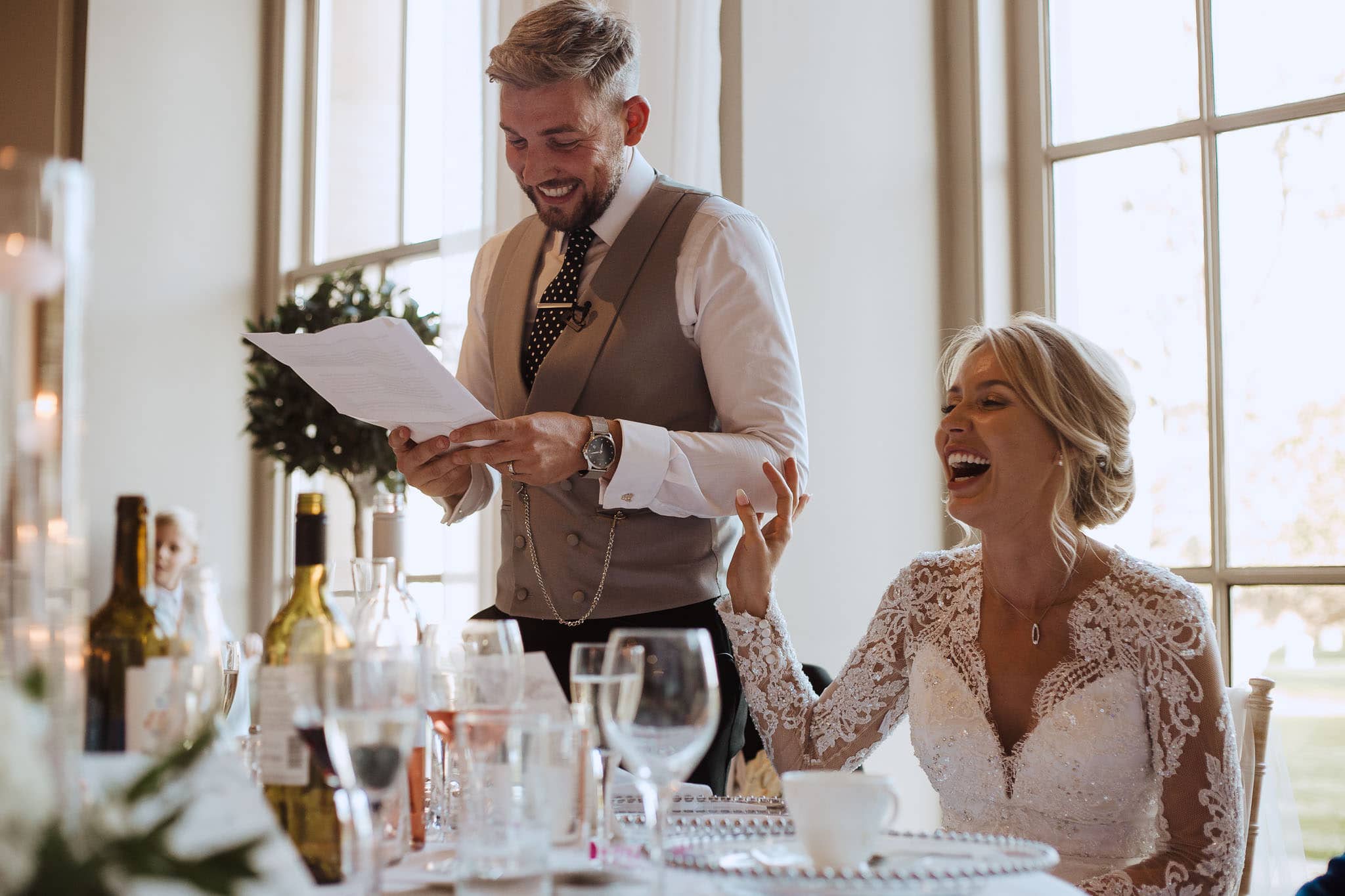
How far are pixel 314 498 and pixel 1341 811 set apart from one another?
2391 mm

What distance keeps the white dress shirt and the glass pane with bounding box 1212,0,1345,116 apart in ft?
4.78

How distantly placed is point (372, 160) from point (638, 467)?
3.45m

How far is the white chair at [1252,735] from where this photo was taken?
179 cm

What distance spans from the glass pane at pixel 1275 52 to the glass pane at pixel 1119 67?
71 millimetres

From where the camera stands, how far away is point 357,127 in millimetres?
4855

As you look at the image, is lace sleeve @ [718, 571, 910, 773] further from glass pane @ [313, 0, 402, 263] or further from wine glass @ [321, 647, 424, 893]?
glass pane @ [313, 0, 402, 263]

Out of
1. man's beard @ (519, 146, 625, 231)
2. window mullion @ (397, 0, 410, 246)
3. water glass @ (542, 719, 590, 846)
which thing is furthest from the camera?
window mullion @ (397, 0, 410, 246)

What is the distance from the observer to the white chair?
1794mm

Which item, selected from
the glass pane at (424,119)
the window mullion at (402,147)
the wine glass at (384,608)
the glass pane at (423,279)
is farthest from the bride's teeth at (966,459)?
the window mullion at (402,147)

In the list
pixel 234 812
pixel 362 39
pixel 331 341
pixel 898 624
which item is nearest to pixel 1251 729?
pixel 898 624

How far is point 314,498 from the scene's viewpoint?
107cm

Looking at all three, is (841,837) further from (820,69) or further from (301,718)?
(820,69)

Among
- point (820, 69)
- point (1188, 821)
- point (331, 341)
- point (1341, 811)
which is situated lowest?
point (1341, 811)

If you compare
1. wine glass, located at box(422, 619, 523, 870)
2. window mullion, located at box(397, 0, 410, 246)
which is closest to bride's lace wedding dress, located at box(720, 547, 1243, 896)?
wine glass, located at box(422, 619, 523, 870)
